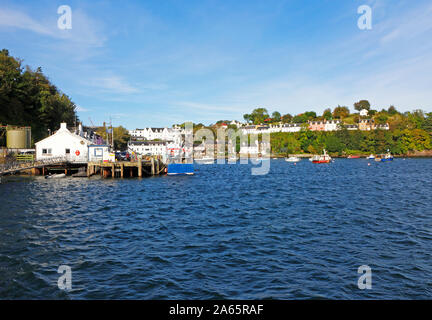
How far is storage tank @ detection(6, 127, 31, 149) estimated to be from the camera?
63.9 meters

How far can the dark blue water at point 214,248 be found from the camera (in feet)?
43.8

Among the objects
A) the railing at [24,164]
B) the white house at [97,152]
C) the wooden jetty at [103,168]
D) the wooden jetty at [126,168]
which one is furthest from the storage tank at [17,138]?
the wooden jetty at [126,168]

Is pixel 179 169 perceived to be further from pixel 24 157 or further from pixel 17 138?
pixel 17 138

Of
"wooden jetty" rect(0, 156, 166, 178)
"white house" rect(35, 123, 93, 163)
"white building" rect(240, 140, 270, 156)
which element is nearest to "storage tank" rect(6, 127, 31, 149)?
"white house" rect(35, 123, 93, 163)

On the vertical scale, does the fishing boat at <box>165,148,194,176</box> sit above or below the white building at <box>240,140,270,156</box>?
below

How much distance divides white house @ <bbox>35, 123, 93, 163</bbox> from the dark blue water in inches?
1223

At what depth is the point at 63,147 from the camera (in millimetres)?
64188

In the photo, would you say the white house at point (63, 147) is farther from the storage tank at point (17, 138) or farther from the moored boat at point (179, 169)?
the moored boat at point (179, 169)

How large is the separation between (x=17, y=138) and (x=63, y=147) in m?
10.3

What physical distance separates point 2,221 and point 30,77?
81.9 metres

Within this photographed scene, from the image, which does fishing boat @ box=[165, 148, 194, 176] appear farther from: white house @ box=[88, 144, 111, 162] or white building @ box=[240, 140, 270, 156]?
white building @ box=[240, 140, 270, 156]

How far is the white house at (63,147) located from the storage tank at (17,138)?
5176 mm
